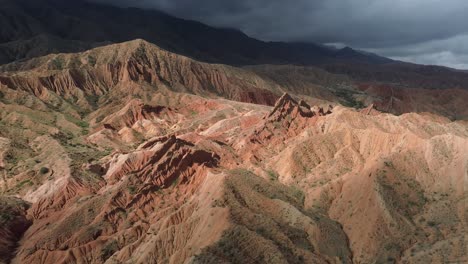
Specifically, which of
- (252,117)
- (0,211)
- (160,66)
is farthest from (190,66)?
(0,211)

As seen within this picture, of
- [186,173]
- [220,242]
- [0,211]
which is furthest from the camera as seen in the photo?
[186,173]

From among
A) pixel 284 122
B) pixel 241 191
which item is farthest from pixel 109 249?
pixel 284 122

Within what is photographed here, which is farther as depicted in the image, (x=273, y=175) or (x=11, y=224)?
(x=273, y=175)

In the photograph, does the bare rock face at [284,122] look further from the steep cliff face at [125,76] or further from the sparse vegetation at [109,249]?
the steep cliff face at [125,76]

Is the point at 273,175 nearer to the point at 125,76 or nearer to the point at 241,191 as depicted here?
the point at 241,191

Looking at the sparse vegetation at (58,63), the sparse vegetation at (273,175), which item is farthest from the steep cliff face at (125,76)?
the sparse vegetation at (273,175)

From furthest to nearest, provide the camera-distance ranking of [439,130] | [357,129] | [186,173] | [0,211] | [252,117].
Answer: [252,117]
[439,130]
[357,129]
[186,173]
[0,211]

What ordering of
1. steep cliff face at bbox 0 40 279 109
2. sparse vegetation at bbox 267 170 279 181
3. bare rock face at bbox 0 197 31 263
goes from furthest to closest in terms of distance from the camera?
steep cliff face at bbox 0 40 279 109 < sparse vegetation at bbox 267 170 279 181 < bare rock face at bbox 0 197 31 263

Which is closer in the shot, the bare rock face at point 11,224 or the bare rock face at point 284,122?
the bare rock face at point 11,224

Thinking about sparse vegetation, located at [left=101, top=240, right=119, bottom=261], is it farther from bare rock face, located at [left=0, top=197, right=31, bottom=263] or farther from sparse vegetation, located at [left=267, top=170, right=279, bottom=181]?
sparse vegetation, located at [left=267, top=170, right=279, bottom=181]

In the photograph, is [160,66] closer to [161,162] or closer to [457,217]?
[161,162]

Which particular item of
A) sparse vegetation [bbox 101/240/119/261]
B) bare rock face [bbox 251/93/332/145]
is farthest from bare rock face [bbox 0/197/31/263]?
bare rock face [bbox 251/93/332/145]
